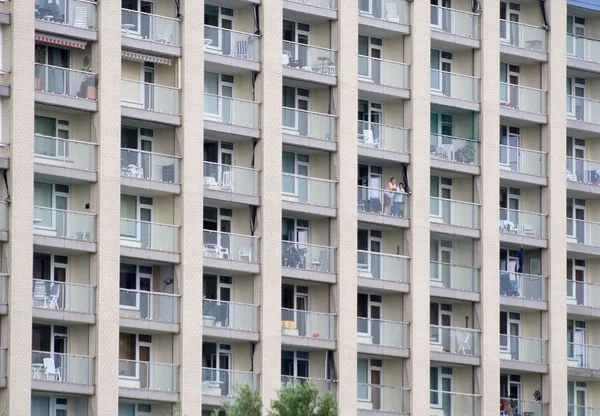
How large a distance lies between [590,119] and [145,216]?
78.4 ft

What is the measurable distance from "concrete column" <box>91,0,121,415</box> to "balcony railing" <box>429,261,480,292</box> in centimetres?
1617

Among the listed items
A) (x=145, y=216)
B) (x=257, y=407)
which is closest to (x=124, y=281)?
(x=145, y=216)

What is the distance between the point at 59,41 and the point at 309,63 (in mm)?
11903

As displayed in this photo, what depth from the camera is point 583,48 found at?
112500 mm

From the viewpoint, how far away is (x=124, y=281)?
97312 millimetres

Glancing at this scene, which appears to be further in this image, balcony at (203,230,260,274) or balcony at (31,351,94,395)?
balcony at (203,230,260,274)

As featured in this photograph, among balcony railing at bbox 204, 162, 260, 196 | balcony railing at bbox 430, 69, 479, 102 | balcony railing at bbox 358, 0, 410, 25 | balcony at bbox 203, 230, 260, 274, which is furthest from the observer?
balcony railing at bbox 430, 69, 479, 102

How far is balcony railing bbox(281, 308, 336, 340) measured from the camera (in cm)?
10062

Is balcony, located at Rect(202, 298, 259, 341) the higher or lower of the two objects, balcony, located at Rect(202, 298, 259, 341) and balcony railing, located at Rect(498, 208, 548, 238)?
the lower

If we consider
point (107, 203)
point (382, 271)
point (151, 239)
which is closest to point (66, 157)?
point (107, 203)

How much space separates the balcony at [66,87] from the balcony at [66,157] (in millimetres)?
1386

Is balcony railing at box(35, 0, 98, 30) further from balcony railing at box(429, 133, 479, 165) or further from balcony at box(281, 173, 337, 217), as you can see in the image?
balcony railing at box(429, 133, 479, 165)

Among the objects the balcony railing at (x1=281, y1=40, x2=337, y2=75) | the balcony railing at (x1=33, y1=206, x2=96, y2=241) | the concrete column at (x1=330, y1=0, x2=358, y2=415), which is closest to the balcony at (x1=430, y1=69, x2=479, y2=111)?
the concrete column at (x1=330, y1=0, x2=358, y2=415)

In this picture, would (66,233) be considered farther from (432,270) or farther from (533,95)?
(533,95)
